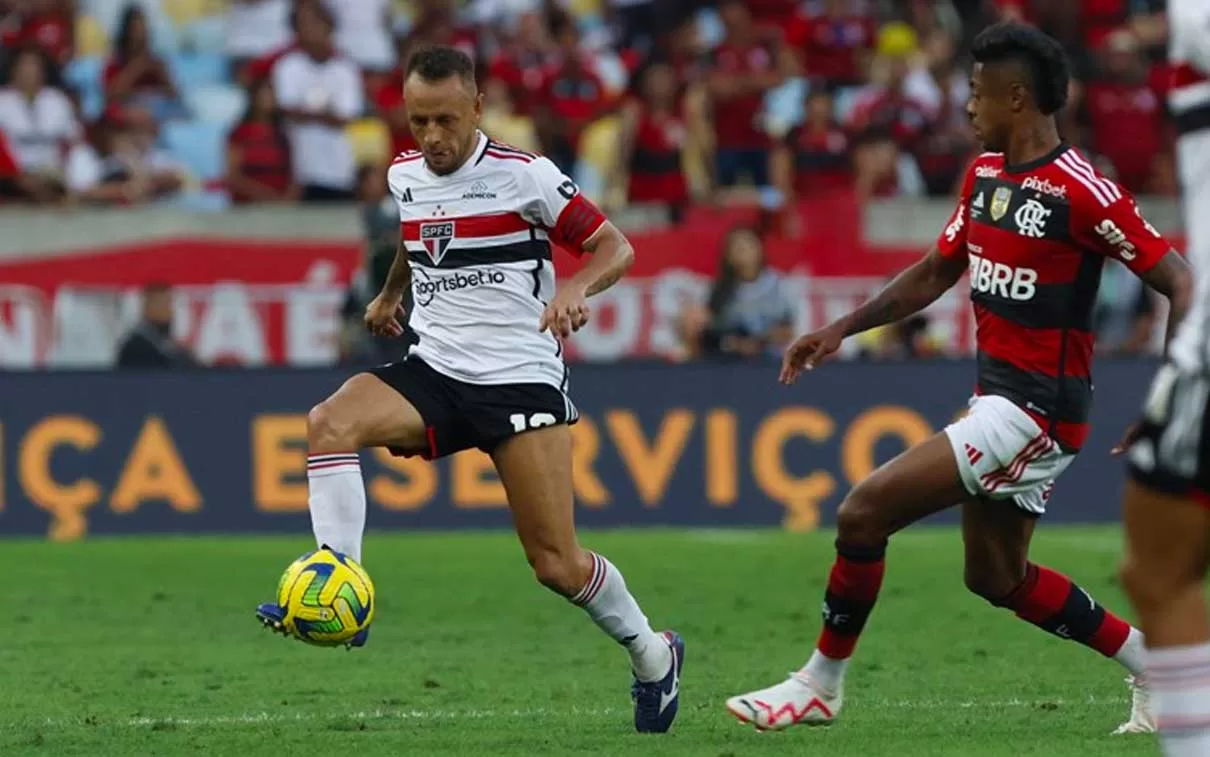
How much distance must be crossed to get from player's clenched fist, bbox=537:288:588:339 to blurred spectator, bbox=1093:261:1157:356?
39.4 feet

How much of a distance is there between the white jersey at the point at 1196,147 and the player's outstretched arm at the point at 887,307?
2836mm

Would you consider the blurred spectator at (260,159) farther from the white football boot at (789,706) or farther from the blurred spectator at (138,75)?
the white football boot at (789,706)

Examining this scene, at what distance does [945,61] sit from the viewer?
22250 millimetres

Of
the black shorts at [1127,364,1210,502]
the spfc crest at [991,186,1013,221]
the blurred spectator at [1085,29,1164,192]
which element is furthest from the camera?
the blurred spectator at [1085,29,1164,192]

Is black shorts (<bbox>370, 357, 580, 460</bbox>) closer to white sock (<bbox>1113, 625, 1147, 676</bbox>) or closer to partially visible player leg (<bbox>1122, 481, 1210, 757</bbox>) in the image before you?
white sock (<bbox>1113, 625, 1147, 676</bbox>)

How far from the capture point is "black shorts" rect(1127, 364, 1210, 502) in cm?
514

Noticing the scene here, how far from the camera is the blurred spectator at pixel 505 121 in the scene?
19719 mm

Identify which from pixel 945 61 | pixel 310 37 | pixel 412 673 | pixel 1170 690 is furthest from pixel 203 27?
pixel 1170 690

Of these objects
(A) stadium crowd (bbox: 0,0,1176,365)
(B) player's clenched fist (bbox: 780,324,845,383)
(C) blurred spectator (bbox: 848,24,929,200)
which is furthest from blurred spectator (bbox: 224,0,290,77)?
(B) player's clenched fist (bbox: 780,324,845,383)

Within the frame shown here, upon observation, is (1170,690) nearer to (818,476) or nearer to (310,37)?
(818,476)

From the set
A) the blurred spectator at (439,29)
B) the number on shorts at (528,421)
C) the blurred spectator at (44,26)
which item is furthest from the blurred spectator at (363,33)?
the number on shorts at (528,421)

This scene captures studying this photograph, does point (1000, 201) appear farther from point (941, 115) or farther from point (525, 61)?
point (941, 115)

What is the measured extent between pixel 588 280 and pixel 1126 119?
14338 mm

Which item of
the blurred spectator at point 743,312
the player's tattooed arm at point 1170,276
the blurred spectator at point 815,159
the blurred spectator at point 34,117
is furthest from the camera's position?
the blurred spectator at point 815,159
